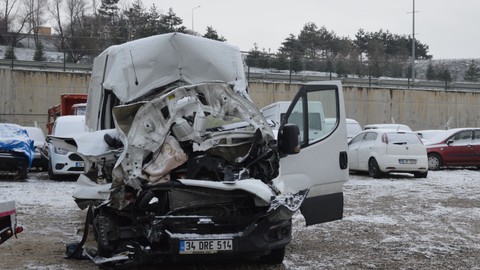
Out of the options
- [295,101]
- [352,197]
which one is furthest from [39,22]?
[295,101]

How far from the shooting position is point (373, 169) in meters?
18.4

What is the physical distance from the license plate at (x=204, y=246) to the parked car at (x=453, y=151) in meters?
16.5

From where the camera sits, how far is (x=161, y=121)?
670 cm

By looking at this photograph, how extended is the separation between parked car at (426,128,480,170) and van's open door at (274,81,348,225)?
1438 cm

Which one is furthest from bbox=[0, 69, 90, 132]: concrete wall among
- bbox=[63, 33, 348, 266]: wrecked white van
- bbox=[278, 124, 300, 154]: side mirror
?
bbox=[278, 124, 300, 154]: side mirror

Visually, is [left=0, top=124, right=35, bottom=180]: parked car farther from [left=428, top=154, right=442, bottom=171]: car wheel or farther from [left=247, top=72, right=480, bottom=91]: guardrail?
[left=247, top=72, right=480, bottom=91]: guardrail

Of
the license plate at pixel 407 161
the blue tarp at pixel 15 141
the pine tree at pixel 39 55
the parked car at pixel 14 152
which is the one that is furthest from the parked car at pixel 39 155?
the pine tree at pixel 39 55

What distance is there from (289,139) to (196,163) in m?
1.11

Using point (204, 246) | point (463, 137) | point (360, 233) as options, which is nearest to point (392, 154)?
point (463, 137)

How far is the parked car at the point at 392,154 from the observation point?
17.8 metres

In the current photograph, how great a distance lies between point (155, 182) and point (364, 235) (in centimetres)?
389

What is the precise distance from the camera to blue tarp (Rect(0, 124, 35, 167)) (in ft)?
50.9

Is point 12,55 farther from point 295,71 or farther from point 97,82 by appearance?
point 97,82

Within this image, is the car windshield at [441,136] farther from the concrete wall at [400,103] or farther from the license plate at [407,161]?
the concrete wall at [400,103]
